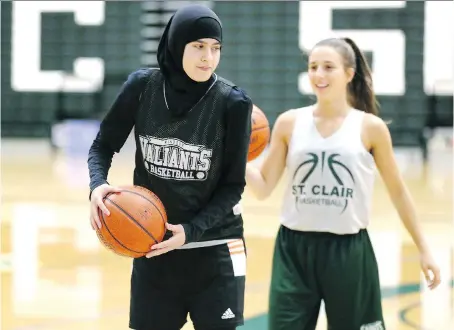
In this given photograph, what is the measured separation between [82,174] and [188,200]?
38.6 feet

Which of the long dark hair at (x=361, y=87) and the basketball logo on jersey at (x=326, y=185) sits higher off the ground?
the long dark hair at (x=361, y=87)

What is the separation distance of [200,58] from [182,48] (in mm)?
70

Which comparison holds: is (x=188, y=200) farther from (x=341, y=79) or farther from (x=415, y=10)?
(x=415, y=10)

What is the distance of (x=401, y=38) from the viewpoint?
1788cm

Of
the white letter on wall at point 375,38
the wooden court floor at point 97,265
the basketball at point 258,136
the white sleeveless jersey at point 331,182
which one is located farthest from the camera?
the white letter on wall at point 375,38

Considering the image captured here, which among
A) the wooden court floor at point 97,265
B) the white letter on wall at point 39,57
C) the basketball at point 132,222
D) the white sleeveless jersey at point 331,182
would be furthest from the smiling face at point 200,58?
the white letter on wall at point 39,57

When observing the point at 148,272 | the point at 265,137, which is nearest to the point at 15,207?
the point at 265,137

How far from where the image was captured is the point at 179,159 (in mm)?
2449

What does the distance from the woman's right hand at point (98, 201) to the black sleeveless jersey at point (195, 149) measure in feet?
0.14

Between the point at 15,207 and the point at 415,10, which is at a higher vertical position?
the point at 415,10

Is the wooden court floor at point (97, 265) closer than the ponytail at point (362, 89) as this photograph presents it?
No

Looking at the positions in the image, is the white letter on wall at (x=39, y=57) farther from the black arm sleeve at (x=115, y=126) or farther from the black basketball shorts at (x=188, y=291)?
the black basketball shorts at (x=188, y=291)

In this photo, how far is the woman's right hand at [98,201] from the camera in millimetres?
2369

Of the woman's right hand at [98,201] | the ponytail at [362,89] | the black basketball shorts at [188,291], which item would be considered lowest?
the black basketball shorts at [188,291]
